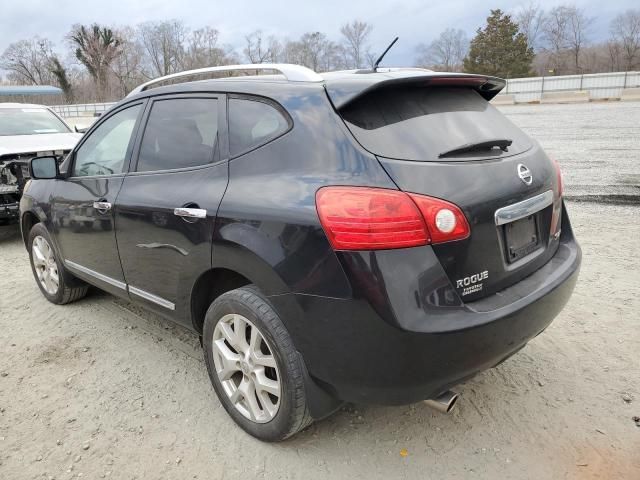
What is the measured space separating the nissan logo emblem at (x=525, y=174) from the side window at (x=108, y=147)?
240cm

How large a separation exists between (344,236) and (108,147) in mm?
2389

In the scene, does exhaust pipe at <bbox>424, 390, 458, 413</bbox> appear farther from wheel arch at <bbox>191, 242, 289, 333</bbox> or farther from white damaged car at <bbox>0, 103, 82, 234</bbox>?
white damaged car at <bbox>0, 103, 82, 234</bbox>

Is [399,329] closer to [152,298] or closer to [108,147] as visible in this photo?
[152,298]

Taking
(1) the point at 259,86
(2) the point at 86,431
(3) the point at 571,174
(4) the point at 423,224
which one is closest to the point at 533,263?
(4) the point at 423,224

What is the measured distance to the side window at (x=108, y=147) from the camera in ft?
11.4

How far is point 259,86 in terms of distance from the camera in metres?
2.68

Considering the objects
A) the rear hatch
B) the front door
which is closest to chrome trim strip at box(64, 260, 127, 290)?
the front door

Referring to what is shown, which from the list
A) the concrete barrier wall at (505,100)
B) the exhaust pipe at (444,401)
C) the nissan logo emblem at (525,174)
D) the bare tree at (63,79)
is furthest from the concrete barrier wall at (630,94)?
the bare tree at (63,79)

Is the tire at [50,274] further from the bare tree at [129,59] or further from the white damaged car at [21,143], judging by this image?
the bare tree at [129,59]

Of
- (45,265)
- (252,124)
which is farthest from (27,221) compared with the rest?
(252,124)

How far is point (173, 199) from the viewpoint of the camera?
2.84 meters

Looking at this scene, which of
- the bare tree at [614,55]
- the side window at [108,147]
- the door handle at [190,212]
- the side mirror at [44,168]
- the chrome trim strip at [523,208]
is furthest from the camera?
the bare tree at [614,55]

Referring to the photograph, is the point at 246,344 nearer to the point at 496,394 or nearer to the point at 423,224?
the point at 423,224

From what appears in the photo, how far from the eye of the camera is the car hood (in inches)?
267
